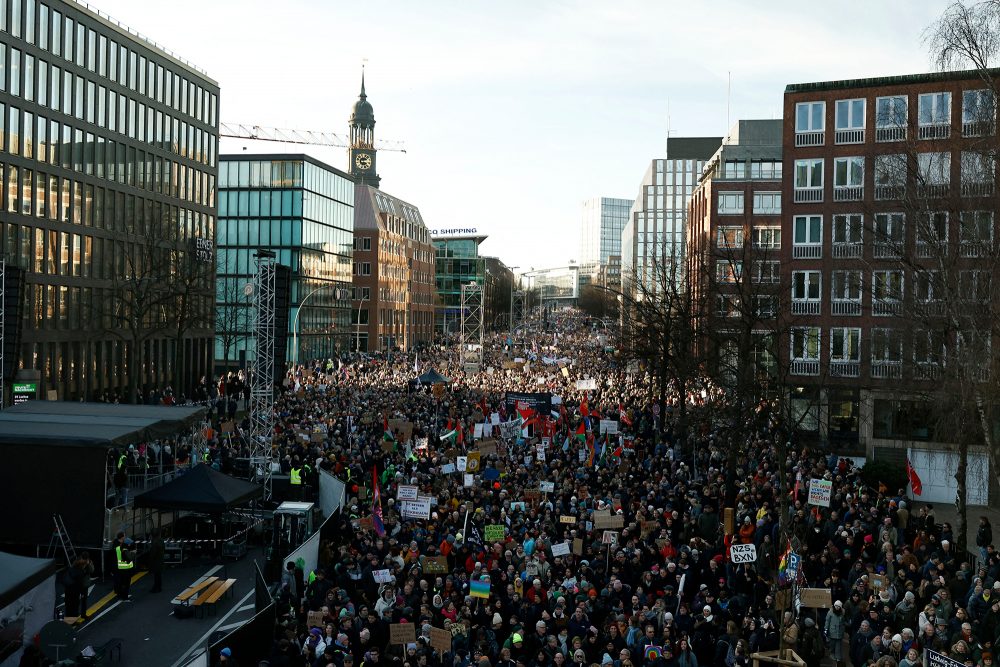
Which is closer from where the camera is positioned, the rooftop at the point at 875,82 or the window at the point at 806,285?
the rooftop at the point at 875,82

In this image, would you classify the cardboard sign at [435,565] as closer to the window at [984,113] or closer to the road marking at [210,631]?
the road marking at [210,631]

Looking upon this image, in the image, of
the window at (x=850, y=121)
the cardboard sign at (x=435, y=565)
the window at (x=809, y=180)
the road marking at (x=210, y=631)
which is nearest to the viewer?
the road marking at (x=210, y=631)

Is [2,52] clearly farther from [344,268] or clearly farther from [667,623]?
[344,268]

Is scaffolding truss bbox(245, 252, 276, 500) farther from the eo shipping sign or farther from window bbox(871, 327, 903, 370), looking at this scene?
window bbox(871, 327, 903, 370)

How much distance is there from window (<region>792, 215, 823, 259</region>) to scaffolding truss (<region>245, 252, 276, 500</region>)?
25236 mm

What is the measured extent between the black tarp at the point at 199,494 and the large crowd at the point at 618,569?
259 cm

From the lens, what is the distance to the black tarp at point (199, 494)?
847 inches

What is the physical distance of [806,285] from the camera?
44125mm

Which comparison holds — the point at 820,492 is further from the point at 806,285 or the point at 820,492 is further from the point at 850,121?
the point at 850,121

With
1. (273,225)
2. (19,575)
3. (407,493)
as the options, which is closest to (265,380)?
(407,493)

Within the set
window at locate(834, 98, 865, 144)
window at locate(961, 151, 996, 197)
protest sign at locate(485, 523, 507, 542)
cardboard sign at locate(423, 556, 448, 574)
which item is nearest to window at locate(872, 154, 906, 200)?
window at locate(961, 151, 996, 197)

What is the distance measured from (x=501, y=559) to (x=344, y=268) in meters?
84.2

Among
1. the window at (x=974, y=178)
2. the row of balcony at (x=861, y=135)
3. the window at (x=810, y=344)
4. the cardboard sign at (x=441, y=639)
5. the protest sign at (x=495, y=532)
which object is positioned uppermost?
the row of balcony at (x=861, y=135)

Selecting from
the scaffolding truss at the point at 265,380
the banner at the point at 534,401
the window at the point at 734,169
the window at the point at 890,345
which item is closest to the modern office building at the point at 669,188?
the window at the point at 734,169
